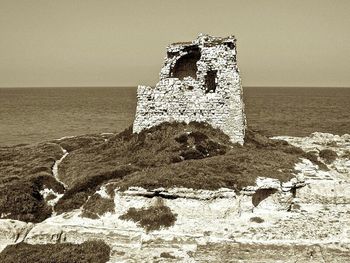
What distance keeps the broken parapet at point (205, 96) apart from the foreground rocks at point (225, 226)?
26.6 ft

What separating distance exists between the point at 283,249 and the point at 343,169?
12.9 meters

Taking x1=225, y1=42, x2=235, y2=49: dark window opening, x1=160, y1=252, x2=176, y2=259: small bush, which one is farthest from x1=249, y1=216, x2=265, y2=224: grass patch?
x1=225, y1=42, x2=235, y2=49: dark window opening

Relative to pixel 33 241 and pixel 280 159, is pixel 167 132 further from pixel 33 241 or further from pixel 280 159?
pixel 33 241

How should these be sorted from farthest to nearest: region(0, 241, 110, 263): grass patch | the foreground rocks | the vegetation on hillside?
1. the vegetation on hillside
2. the foreground rocks
3. region(0, 241, 110, 263): grass patch

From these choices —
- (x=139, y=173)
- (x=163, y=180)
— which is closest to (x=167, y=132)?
(x=139, y=173)

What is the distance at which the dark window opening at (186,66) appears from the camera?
3062cm

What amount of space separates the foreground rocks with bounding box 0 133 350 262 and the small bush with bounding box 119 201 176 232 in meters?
0.20

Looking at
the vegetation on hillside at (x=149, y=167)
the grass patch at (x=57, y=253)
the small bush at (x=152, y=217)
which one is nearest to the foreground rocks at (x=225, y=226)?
the small bush at (x=152, y=217)

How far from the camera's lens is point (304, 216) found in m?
18.5

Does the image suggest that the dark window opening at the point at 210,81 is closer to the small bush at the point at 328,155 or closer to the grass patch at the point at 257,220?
the small bush at the point at 328,155

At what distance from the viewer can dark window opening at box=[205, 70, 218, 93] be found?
28625mm

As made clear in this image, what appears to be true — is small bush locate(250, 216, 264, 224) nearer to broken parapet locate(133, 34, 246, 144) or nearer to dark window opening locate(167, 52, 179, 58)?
broken parapet locate(133, 34, 246, 144)

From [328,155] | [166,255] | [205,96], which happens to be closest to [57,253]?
[166,255]

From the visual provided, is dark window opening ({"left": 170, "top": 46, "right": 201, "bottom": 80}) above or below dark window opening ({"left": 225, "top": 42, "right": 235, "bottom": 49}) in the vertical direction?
below
